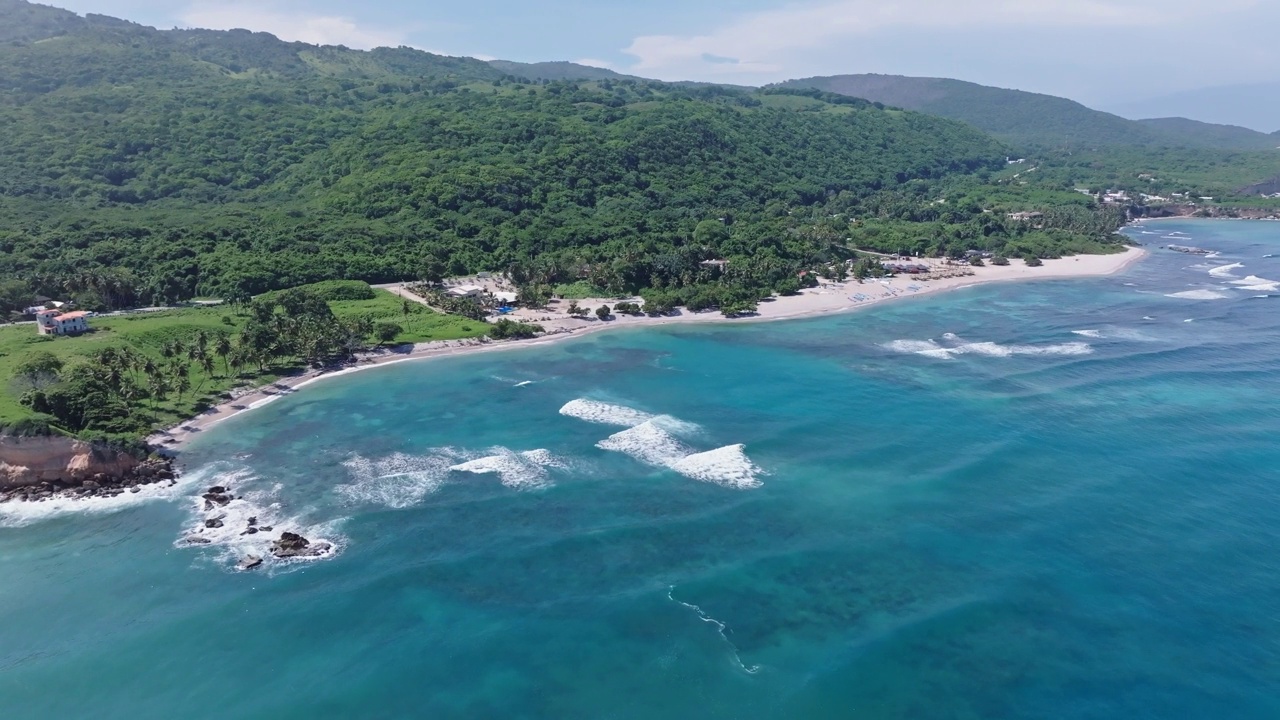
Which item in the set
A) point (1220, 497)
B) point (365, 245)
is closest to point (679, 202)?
point (365, 245)

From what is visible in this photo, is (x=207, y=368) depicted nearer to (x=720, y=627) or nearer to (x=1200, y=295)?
(x=720, y=627)

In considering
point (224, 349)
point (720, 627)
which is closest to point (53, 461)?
point (224, 349)

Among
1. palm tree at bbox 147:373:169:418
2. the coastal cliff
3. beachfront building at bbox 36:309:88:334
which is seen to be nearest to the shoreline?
palm tree at bbox 147:373:169:418

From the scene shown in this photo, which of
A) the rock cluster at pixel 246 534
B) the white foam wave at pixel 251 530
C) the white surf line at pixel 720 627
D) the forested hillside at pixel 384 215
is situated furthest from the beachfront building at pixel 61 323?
the white surf line at pixel 720 627

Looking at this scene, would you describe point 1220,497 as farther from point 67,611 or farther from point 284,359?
point 284,359

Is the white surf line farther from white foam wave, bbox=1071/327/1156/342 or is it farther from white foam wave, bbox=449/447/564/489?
white foam wave, bbox=1071/327/1156/342

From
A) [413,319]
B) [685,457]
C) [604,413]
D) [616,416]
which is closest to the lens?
[685,457]
